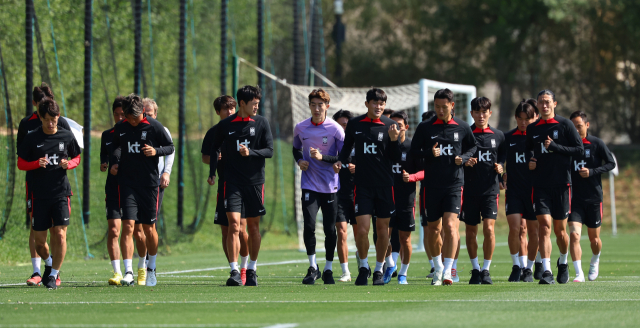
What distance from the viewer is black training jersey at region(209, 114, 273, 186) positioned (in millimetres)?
10141

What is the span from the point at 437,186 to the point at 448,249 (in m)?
0.73

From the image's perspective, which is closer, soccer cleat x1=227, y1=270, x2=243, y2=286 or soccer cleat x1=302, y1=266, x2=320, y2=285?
soccer cleat x1=227, y1=270, x2=243, y2=286

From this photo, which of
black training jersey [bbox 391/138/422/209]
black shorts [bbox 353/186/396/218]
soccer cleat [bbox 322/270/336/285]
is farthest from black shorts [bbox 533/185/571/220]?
soccer cleat [bbox 322/270/336/285]

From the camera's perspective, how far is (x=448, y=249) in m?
9.89

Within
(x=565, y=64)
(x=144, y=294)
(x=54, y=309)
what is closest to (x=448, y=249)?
(x=144, y=294)

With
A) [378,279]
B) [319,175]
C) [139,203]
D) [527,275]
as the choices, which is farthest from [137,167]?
[527,275]

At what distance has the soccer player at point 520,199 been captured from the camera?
11008mm

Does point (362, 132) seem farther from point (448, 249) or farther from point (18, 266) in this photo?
point (18, 266)

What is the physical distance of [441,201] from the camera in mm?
10008

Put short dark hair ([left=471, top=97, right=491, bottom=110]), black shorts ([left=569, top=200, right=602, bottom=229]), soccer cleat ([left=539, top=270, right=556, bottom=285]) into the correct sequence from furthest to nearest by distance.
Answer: black shorts ([left=569, top=200, right=602, bottom=229]) < short dark hair ([left=471, top=97, right=491, bottom=110]) < soccer cleat ([left=539, top=270, right=556, bottom=285])

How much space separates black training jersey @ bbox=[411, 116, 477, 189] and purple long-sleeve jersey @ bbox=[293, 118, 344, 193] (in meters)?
1.12

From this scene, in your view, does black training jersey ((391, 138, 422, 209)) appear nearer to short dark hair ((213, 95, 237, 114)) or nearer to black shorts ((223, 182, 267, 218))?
black shorts ((223, 182, 267, 218))

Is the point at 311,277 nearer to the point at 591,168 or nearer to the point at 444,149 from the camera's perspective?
the point at 444,149

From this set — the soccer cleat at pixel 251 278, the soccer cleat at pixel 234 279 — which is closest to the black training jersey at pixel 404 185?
the soccer cleat at pixel 251 278
